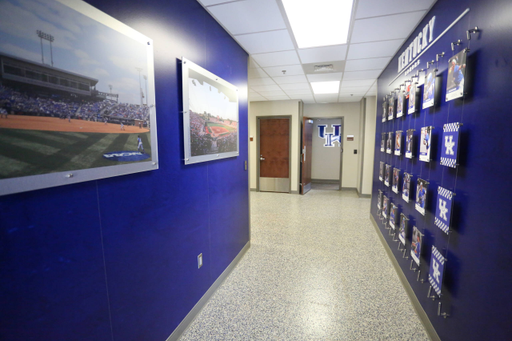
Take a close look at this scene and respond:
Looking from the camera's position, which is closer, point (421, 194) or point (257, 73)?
point (421, 194)

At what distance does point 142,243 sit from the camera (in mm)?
1434

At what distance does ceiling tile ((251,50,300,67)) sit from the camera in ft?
10.0

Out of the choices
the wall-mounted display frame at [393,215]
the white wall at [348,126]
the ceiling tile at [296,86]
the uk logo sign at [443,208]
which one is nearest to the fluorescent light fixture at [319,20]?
the uk logo sign at [443,208]

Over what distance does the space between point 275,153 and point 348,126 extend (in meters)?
2.24

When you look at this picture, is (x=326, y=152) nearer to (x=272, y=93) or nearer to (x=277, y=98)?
(x=277, y=98)

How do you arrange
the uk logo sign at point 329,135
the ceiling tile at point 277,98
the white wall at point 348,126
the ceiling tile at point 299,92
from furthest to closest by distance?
the uk logo sign at point 329,135, the white wall at point 348,126, the ceiling tile at point 277,98, the ceiling tile at point 299,92

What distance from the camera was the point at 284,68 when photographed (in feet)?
11.9

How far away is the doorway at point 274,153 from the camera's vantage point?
6594 millimetres

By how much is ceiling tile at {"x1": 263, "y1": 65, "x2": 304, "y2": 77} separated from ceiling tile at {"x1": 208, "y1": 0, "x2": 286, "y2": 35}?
4.09 feet

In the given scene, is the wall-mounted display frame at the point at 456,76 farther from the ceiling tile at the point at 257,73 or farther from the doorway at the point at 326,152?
the doorway at the point at 326,152

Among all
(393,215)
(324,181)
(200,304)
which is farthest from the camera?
(324,181)

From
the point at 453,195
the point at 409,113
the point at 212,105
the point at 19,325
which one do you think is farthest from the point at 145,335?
the point at 409,113

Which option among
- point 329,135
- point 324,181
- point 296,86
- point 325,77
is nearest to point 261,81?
point 296,86

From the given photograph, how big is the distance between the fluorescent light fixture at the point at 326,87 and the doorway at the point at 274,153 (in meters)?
1.35
